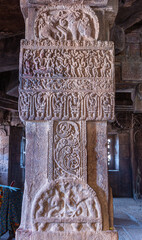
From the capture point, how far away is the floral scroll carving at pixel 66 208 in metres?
1.68

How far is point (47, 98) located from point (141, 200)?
751cm

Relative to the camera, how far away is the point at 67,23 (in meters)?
1.92

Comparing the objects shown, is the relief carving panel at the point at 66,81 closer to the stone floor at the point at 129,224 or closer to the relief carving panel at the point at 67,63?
the relief carving panel at the point at 67,63

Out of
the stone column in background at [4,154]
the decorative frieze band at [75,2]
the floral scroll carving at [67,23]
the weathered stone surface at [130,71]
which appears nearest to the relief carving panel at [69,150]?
the floral scroll carving at [67,23]

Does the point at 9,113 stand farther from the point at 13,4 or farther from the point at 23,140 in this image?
the point at 13,4

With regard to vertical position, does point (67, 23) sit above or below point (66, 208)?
above

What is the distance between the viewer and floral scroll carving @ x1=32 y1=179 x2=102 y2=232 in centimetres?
168

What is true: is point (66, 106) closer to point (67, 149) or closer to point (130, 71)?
point (67, 149)

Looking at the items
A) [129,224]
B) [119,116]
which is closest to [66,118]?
[129,224]

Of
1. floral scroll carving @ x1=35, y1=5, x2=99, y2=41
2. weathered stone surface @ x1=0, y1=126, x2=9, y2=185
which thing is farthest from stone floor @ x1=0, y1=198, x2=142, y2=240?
weathered stone surface @ x1=0, y1=126, x2=9, y2=185

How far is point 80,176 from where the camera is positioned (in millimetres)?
1729

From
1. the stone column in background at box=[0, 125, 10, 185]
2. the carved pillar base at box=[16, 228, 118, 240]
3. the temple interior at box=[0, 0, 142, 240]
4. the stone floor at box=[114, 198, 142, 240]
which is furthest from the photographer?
the stone column in background at box=[0, 125, 10, 185]

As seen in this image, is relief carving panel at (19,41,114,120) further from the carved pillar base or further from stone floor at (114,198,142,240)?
stone floor at (114,198,142,240)

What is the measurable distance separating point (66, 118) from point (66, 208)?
658mm
